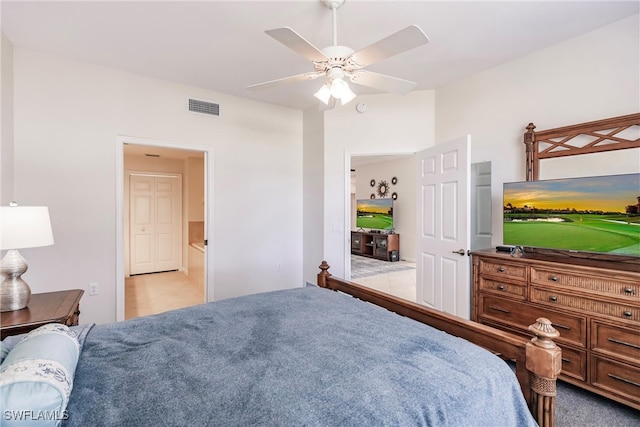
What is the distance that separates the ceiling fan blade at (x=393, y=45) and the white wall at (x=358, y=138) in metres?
1.98

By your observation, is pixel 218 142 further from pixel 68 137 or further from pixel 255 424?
pixel 255 424

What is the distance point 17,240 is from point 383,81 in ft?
7.92

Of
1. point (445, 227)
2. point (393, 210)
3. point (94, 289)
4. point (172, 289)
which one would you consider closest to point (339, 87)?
point (445, 227)

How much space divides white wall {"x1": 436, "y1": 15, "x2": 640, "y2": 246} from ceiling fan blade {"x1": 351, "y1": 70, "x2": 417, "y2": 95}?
1.48 m

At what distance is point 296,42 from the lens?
63.8 inches

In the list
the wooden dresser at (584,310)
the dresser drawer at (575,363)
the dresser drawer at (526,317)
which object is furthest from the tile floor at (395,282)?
the dresser drawer at (575,363)

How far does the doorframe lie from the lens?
3.05 meters

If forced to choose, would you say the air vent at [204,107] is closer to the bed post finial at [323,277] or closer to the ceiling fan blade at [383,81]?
the ceiling fan blade at [383,81]

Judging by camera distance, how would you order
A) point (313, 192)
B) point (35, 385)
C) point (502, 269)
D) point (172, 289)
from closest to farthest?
point (35, 385), point (502, 269), point (313, 192), point (172, 289)

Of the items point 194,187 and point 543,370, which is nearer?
point 543,370

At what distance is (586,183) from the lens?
2.17 meters

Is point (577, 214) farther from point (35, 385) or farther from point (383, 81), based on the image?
point (35, 385)

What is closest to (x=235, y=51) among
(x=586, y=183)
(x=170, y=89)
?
(x=170, y=89)

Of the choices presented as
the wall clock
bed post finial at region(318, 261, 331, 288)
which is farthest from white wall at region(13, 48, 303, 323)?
the wall clock
